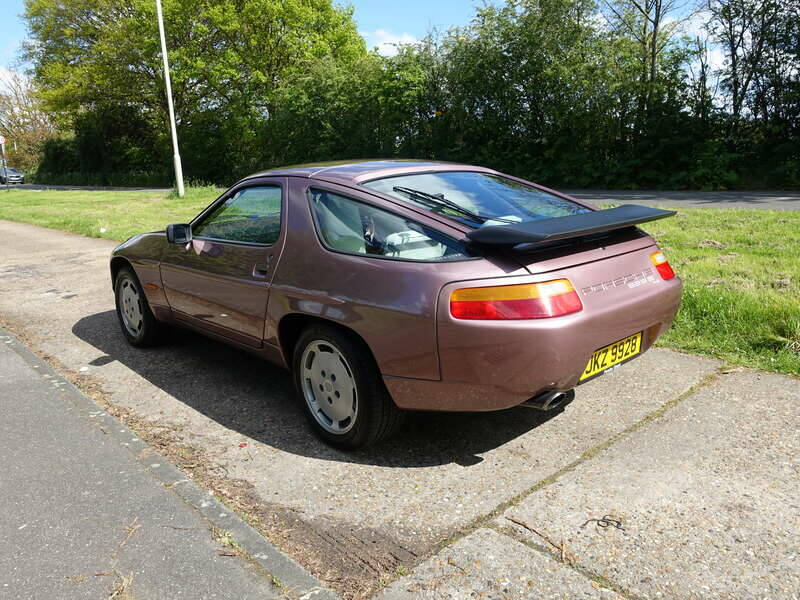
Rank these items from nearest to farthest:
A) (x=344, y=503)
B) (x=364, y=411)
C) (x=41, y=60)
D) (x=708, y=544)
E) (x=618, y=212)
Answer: (x=708, y=544) → (x=344, y=503) → (x=364, y=411) → (x=618, y=212) → (x=41, y=60)

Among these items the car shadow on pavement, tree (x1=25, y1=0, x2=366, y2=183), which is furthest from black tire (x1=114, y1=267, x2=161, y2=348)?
tree (x1=25, y1=0, x2=366, y2=183)

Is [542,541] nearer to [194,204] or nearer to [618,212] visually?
[618,212]

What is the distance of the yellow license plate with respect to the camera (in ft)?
10.2

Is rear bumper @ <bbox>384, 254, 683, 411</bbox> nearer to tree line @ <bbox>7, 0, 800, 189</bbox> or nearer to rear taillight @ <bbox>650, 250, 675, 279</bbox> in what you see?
rear taillight @ <bbox>650, 250, 675, 279</bbox>

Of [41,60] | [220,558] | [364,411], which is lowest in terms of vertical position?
[220,558]

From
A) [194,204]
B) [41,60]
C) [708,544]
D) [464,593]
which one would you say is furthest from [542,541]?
[41,60]

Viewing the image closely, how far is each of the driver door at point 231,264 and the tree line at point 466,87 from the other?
609 inches

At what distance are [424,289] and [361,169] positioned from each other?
1.20 metres

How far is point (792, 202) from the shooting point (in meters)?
11.7

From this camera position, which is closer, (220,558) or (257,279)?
(220,558)

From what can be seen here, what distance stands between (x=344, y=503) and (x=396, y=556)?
483mm

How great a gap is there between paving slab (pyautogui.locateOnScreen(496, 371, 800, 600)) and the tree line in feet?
48.9

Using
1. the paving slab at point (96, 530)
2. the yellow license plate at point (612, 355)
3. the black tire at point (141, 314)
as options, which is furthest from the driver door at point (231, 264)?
the yellow license plate at point (612, 355)

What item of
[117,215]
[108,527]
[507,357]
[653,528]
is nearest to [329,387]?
[507,357]
